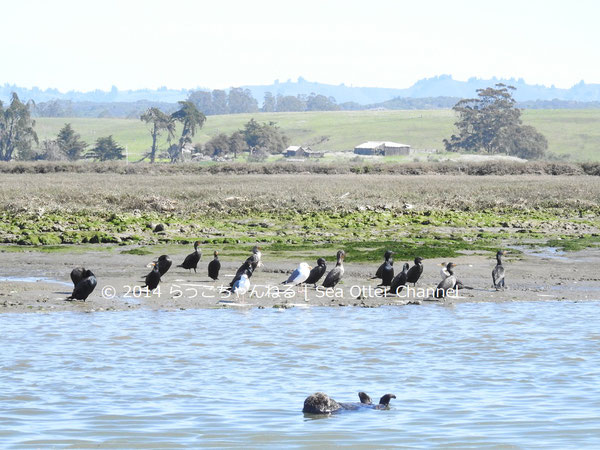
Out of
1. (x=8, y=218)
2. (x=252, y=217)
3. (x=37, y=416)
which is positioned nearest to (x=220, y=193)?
(x=252, y=217)

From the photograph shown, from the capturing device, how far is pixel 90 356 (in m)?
15.6

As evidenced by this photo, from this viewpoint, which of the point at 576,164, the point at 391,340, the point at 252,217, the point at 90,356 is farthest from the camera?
the point at 576,164

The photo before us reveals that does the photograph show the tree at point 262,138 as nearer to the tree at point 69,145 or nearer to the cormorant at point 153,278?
the tree at point 69,145

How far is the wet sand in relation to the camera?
20.8m

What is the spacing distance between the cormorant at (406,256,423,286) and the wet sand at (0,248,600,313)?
338 mm

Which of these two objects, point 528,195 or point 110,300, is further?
point 528,195

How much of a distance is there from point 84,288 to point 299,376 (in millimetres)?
7166

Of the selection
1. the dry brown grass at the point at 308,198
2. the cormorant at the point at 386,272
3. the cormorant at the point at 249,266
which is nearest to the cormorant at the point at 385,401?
the cormorant at the point at 249,266

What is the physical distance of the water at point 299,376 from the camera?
11.4 metres

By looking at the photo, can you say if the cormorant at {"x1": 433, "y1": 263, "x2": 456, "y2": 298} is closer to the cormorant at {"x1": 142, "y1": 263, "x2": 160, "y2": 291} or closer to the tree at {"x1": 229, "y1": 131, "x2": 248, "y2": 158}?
the cormorant at {"x1": 142, "y1": 263, "x2": 160, "y2": 291}

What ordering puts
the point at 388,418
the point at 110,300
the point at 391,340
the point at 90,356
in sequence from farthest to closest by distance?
1. the point at 110,300
2. the point at 391,340
3. the point at 90,356
4. the point at 388,418

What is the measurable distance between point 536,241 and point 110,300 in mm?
16926

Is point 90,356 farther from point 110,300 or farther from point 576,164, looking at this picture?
point 576,164

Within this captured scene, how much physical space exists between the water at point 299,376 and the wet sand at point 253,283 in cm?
88
